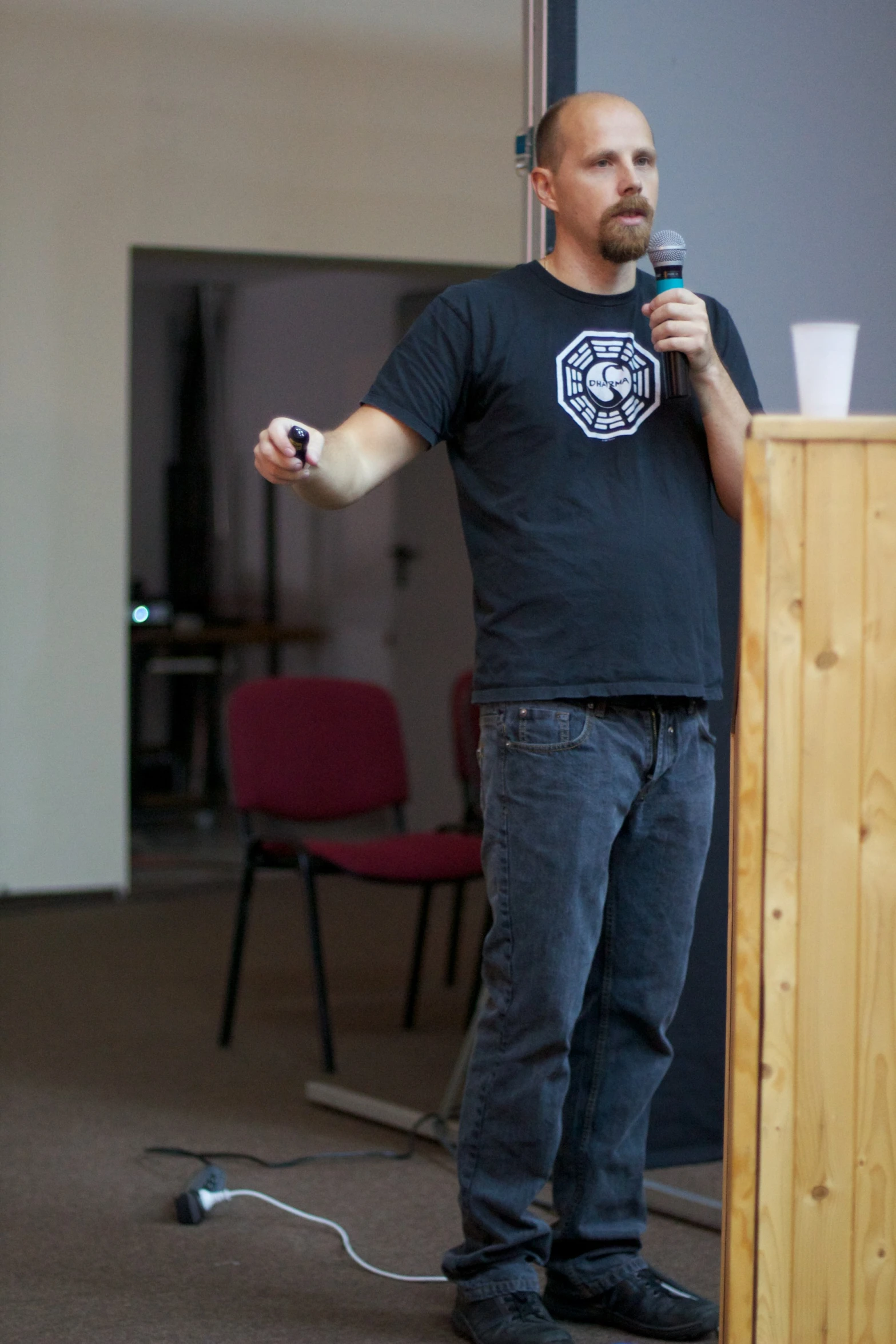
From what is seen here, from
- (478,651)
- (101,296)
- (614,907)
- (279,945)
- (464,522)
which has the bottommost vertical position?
(279,945)

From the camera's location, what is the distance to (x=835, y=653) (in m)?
1.52

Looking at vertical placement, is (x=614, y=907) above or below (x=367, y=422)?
below

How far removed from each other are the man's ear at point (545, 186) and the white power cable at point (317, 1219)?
146cm

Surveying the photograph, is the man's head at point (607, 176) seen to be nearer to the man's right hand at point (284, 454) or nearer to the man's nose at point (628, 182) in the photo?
the man's nose at point (628, 182)

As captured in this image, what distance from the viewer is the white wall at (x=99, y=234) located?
5.22 m

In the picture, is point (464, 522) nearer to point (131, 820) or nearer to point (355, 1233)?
point (355, 1233)

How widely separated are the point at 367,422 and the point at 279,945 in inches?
125

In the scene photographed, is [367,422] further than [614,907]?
No

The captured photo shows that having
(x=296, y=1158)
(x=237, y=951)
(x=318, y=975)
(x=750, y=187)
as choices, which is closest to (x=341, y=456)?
(x=750, y=187)

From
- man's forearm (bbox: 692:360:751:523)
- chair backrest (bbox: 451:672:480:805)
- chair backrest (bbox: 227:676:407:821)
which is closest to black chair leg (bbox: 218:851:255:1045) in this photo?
chair backrest (bbox: 227:676:407:821)

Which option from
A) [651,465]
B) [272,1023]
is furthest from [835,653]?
[272,1023]

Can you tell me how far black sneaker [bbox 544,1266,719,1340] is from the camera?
6.54 feet

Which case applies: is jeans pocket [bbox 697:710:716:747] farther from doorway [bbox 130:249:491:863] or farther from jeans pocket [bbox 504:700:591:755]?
doorway [bbox 130:249:491:863]

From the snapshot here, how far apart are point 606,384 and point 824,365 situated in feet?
1.27
